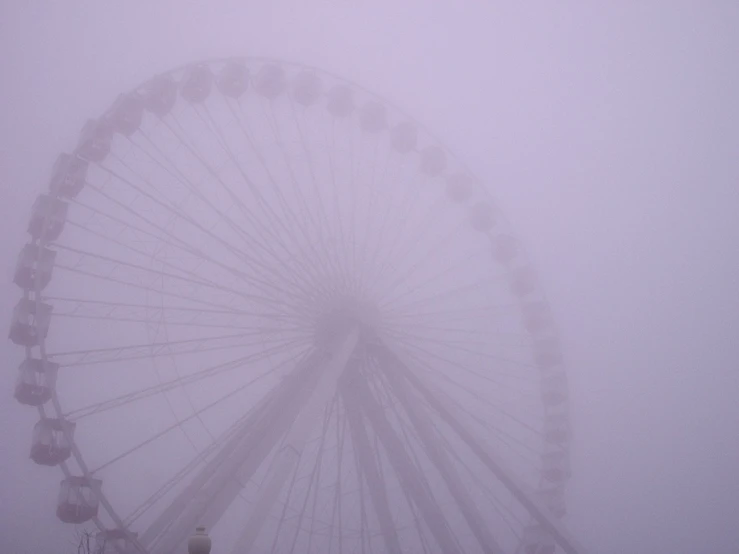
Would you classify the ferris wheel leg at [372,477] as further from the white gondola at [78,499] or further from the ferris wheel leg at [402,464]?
the white gondola at [78,499]

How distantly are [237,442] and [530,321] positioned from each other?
9.07m

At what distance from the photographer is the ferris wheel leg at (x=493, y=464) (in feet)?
30.9

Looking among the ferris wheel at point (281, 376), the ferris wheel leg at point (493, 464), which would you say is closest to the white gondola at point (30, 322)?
the ferris wheel at point (281, 376)

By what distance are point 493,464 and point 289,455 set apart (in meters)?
3.62

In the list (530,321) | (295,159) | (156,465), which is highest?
(295,159)

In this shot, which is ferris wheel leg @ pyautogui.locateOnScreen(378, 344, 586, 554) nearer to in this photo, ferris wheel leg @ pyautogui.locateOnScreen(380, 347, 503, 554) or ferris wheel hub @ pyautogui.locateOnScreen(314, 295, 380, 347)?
ferris wheel leg @ pyautogui.locateOnScreen(380, 347, 503, 554)

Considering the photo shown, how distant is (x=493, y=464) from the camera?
10.4 m

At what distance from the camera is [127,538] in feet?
32.9

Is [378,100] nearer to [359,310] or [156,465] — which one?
[359,310]

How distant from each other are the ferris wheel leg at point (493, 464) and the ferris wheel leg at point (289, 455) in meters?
0.99

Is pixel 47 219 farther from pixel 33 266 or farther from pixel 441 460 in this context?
pixel 441 460

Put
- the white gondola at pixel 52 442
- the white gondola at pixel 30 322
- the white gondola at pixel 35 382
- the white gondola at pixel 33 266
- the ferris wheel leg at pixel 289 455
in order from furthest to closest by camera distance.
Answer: the white gondola at pixel 33 266, the white gondola at pixel 30 322, the white gondola at pixel 35 382, the white gondola at pixel 52 442, the ferris wheel leg at pixel 289 455

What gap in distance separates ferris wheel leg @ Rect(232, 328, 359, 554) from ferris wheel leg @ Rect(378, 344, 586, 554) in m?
0.99

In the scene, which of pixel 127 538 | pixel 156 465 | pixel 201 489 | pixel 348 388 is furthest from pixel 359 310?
pixel 156 465
